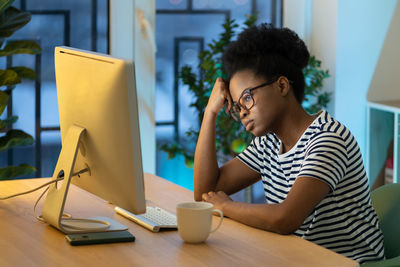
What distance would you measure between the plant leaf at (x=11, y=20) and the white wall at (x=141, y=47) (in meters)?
0.63

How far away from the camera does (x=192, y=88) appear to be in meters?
3.22

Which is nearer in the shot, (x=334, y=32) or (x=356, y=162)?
(x=356, y=162)

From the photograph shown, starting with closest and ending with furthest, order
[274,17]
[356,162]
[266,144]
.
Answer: [356,162] < [266,144] < [274,17]

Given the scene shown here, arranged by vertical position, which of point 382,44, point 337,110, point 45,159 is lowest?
point 45,159

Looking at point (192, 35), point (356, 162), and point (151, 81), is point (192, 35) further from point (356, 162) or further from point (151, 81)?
point (356, 162)

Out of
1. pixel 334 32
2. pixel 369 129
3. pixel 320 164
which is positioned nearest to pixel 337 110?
pixel 369 129

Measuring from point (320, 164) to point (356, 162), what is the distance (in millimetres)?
167

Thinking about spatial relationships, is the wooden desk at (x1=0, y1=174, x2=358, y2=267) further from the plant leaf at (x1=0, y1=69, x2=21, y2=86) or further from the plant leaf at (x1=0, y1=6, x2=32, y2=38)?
the plant leaf at (x1=0, y1=6, x2=32, y2=38)

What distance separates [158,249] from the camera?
1.46 metres

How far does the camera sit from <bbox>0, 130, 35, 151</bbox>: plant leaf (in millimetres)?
2680

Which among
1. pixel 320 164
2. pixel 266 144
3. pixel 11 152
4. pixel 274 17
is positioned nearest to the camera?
pixel 320 164

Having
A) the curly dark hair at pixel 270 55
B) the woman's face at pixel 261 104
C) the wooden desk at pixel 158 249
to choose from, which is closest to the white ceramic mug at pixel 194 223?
the wooden desk at pixel 158 249

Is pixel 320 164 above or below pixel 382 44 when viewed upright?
below

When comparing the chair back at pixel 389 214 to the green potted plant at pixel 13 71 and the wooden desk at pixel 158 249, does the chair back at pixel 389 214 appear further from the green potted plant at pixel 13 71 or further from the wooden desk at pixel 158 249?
the green potted plant at pixel 13 71
